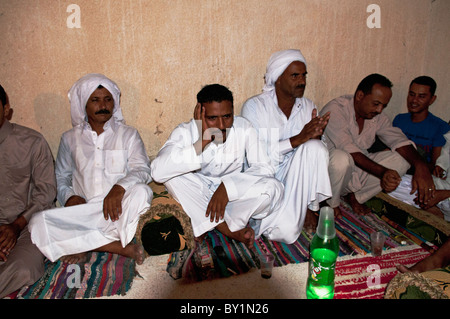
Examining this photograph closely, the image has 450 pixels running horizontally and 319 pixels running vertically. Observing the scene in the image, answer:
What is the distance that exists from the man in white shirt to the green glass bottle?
79 cm

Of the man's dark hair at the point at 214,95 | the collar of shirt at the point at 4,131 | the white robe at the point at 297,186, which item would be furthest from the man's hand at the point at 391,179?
the collar of shirt at the point at 4,131

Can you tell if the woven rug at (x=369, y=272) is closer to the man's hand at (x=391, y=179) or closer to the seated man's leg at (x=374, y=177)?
the man's hand at (x=391, y=179)

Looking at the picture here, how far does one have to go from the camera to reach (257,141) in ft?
10.2

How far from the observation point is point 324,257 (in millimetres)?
2141

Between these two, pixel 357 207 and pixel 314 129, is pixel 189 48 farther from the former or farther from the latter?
pixel 357 207

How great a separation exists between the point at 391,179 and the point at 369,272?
1.10 m

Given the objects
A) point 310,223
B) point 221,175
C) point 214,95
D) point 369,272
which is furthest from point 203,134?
point 369,272

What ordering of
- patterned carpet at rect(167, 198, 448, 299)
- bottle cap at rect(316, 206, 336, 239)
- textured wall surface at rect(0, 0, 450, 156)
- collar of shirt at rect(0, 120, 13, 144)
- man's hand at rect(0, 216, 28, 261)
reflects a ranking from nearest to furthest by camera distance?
bottle cap at rect(316, 206, 336, 239)
man's hand at rect(0, 216, 28, 261)
patterned carpet at rect(167, 198, 448, 299)
collar of shirt at rect(0, 120, 13, 144)
textured wall surface at rect(0, 0, 450, 156)

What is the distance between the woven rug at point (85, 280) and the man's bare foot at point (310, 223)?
1676 millimetres

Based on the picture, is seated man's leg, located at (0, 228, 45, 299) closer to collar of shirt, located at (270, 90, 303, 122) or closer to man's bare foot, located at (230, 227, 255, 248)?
man's bare foot, located at (230, 227, 255, 248)

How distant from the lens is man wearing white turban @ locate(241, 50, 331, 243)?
301 cm

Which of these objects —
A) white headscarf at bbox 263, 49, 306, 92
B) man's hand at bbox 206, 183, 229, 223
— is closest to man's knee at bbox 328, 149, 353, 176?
white headscarf at bbox 263, 49, 306, 92

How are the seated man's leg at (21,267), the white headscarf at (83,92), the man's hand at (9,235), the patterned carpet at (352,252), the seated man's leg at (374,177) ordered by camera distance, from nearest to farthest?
the seated man's leg at (21,267), the man's hand at (9,235), the patterned carpet at (352,252), the white headscarf at (83,92), the seated man's leg at (374,177)

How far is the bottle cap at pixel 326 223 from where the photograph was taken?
2.02 meters
